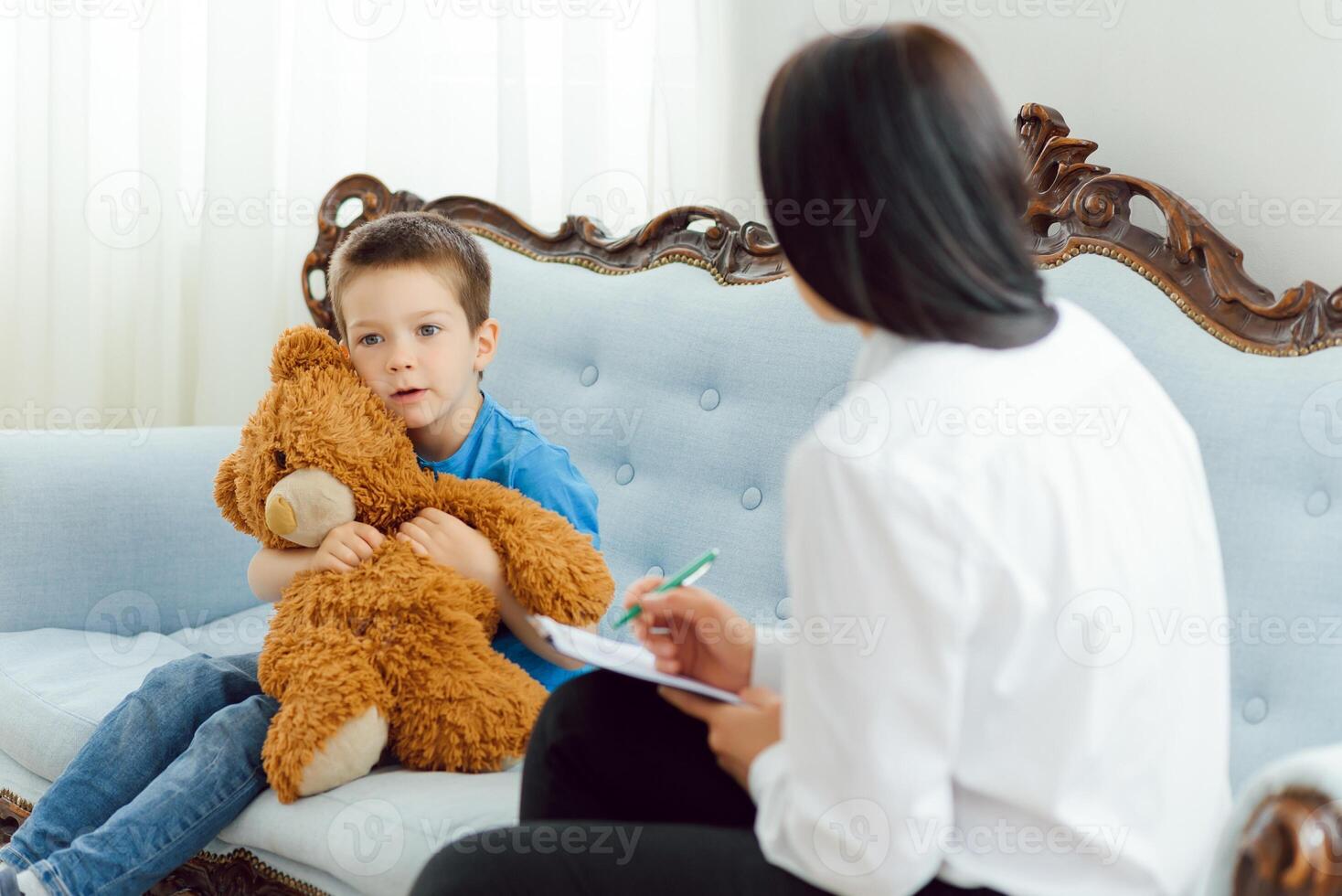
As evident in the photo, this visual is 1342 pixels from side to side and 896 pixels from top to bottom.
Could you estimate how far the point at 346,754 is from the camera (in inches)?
48.5

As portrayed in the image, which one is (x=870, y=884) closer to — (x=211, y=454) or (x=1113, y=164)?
(x=1113, y=164)

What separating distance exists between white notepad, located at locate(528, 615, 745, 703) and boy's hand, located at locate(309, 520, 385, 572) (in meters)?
0.30

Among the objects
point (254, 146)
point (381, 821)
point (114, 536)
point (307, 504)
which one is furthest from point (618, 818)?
point (254, 146)

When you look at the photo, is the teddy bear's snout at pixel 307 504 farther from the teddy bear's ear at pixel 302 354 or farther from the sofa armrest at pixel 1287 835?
the sofa armrest at pixel 1287 835

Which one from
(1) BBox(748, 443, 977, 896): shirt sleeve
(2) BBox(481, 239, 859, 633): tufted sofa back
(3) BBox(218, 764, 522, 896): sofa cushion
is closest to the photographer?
(1) BBox(748, 443, 977, 896): shirt sleeve

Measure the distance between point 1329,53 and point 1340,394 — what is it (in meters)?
0.43

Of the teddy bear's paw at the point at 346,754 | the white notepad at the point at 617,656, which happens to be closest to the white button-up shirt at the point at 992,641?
the white notepad at the point at 617,656

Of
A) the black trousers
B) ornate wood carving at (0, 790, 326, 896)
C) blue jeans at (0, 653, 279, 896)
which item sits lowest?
ornate wood carving at (0, 790, 326, 896)

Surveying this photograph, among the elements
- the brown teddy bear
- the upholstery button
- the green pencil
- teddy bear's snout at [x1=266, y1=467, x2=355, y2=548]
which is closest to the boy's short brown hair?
the brown teddy bear

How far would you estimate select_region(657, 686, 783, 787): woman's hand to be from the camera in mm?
895

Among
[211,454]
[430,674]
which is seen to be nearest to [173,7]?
[211,454]

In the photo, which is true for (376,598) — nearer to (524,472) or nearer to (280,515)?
(280,515)

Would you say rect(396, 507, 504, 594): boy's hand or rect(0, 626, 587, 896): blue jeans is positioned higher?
rect(396, 507, 504, 594): boy's hand

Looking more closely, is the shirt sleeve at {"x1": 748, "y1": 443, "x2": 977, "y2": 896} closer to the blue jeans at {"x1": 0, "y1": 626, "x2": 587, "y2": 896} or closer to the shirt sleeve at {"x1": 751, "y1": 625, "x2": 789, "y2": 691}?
the shirt sleeve at {"x1": 751, "y1": 625, "x2": 789, "y2": 691}
